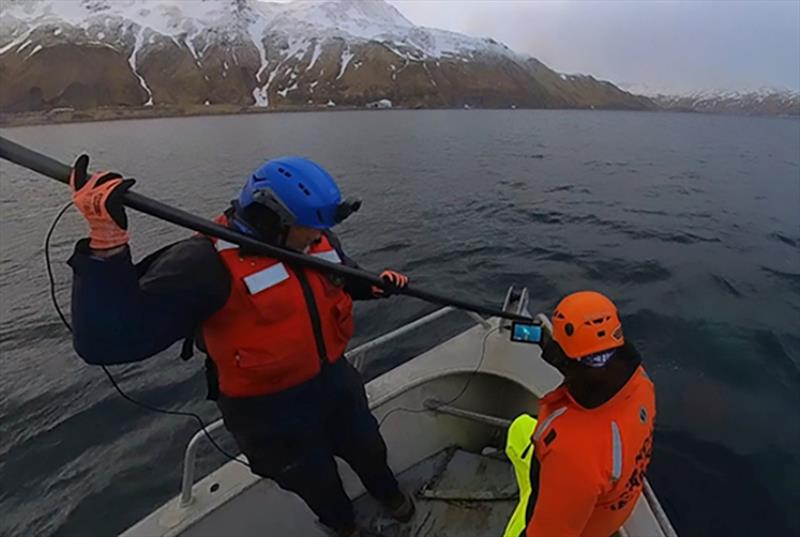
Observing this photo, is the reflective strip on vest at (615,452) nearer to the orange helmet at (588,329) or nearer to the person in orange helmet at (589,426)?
the person in orange helmet at (589,426)

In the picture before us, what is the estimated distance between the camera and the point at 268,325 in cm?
257

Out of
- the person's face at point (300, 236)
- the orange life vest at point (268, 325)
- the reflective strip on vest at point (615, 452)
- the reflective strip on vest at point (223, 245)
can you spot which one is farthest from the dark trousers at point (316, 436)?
the reflective strip on vest at point (615, 452)

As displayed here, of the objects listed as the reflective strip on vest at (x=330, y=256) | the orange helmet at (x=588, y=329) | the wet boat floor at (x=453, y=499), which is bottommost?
the wet boat floor at (x=453, y=499)

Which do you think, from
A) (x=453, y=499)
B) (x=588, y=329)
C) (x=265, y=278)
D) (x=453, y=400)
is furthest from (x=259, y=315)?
(x=453, y=400)

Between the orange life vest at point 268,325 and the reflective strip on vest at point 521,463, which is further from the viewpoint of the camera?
the reflective strip on vest at point 521,463

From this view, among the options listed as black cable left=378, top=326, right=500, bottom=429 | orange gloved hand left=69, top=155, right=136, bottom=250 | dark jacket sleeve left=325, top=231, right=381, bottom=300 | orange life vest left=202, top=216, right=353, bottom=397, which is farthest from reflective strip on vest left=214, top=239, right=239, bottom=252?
black cable left=378, top=326, right=500, bottom=429

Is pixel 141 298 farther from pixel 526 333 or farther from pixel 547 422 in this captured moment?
pixel 526 333

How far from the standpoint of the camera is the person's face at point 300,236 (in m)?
2.62

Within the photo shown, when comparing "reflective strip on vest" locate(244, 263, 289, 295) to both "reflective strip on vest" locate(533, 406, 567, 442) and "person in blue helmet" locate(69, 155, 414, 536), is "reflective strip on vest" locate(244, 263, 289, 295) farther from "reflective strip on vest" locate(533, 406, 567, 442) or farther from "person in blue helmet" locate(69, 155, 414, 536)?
"reflective strip on vest" locate(533, 406, 567, 442)

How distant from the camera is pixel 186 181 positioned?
29.4 m

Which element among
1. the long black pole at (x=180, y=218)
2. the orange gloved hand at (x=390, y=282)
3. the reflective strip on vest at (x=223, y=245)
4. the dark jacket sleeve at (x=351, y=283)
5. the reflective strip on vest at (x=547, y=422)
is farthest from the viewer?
the orange gloved hand at (x=390, y=282)

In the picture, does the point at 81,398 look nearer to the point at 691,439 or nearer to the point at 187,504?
the point at 187,504

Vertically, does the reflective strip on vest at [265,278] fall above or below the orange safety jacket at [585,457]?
above

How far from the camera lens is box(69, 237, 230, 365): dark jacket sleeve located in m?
1.95
